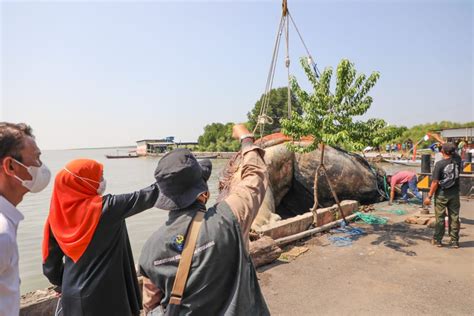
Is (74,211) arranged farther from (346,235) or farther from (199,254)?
(346,235)

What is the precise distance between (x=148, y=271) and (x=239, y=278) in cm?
47

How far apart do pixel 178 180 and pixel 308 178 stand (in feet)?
32.4

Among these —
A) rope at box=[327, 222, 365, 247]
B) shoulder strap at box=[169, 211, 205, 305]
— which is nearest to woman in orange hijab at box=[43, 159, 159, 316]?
shoulder strap at box=[169, 211, 205, 305]

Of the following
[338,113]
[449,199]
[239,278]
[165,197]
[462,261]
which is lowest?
[462,261]

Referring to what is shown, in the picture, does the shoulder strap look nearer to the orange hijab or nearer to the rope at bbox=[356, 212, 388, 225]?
the orange hijab

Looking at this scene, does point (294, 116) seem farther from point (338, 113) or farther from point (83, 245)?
point (83, 245)

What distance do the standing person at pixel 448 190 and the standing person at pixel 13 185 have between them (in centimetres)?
634

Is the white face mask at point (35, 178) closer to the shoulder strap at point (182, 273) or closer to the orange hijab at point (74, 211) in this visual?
the orange hijab at point (74, 211)

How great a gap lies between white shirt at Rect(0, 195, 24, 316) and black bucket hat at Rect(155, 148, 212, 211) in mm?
707

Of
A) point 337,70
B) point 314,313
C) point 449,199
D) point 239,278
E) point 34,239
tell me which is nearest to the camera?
point 239,278

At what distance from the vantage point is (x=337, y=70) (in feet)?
22.8

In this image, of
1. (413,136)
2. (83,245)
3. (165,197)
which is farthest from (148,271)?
(413,136)

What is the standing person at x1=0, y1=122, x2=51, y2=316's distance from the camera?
1.47 meters

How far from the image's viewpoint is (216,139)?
66.6 metres
